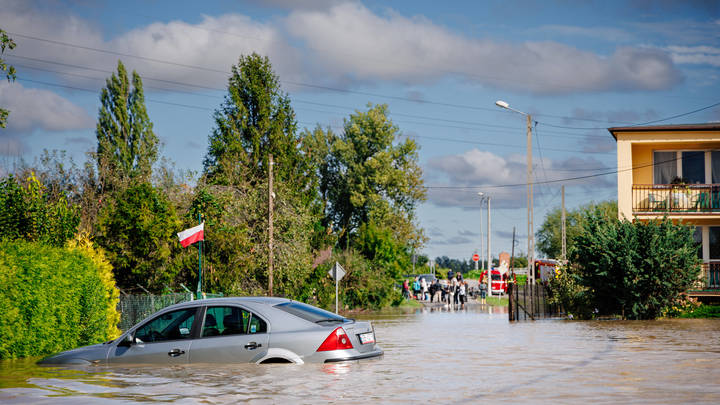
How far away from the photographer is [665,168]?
117 feet

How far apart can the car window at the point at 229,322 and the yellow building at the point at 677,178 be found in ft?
84.9

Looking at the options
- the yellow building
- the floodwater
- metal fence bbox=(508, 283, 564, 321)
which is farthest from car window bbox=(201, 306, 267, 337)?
the yellow building

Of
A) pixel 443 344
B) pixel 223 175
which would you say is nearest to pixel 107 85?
pixel 223 175

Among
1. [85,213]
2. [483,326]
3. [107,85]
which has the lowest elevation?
[483,326]

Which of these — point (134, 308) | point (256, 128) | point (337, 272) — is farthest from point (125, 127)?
point (134, 308)

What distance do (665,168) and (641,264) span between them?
29.9 ft

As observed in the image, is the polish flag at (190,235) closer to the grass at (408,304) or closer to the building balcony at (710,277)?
the building balcony at (710,277)

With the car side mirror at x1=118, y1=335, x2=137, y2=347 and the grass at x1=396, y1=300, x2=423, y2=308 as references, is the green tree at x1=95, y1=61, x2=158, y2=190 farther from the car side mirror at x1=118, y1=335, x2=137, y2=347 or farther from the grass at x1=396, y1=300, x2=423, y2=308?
the car side mirror at x1=118, y1=335, x2=137, y2=347

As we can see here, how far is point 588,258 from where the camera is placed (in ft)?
97.0

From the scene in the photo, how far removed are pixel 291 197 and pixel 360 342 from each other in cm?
3313

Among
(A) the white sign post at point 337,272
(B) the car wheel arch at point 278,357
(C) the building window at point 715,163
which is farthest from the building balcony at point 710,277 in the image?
(B) the car wheel arch at point 278,357

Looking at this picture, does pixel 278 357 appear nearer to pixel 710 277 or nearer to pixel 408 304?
pixel 710 277

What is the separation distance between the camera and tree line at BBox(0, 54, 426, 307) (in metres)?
28.1

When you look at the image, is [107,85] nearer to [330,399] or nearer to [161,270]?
[161,270]
